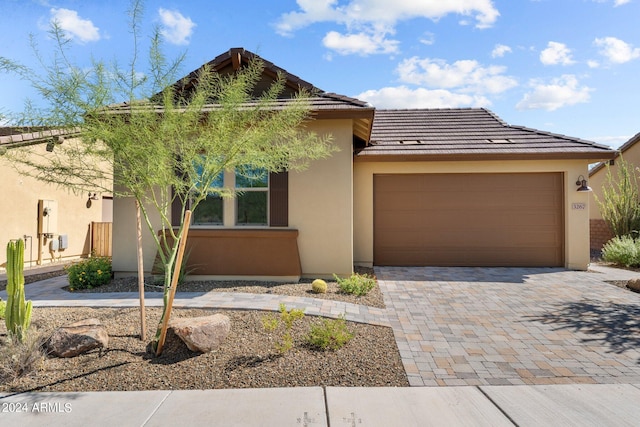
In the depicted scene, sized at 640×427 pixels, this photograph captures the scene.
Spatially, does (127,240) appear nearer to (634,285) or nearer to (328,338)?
(328,338)

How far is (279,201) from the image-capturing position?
26.3 ft

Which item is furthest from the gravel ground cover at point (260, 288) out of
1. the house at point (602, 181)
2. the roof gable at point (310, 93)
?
the house at point (602, 181)

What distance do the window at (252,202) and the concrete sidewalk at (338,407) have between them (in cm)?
498

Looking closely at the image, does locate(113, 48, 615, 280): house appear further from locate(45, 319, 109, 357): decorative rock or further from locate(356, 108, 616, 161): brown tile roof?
locate(45, 319, 109, 357): decorative rock

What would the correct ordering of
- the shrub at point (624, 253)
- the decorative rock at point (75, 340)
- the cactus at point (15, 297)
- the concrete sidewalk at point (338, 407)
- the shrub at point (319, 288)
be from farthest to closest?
1. the shrub at point (624, 253)
2. the shrub at point (319, 288)
3. the cactus at point (15, 297)
4. the decorative rock at point (75, 340)
5. the concrete sidewalk at point (338, 407)

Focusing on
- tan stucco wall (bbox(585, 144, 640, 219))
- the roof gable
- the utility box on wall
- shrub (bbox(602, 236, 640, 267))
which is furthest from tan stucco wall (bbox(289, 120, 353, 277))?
tan stucco wall (bbox(585, 144, 640, 219))

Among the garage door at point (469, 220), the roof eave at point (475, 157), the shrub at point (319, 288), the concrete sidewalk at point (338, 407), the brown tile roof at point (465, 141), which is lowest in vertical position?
the concrete sidewalk at point (338, 407)

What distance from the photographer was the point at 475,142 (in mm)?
10312

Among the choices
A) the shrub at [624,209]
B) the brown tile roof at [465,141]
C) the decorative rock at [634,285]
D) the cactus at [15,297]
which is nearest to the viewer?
the cactus at [15,297]

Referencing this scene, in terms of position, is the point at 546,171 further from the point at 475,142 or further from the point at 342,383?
the point at 342,383

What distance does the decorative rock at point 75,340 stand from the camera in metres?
4.10

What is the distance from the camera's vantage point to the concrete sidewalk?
2959mm

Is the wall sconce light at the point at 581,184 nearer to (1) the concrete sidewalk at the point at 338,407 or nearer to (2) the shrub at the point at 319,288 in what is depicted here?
(1) the concrete sidewalk at the point at 338,407

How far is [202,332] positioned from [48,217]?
1086cm
